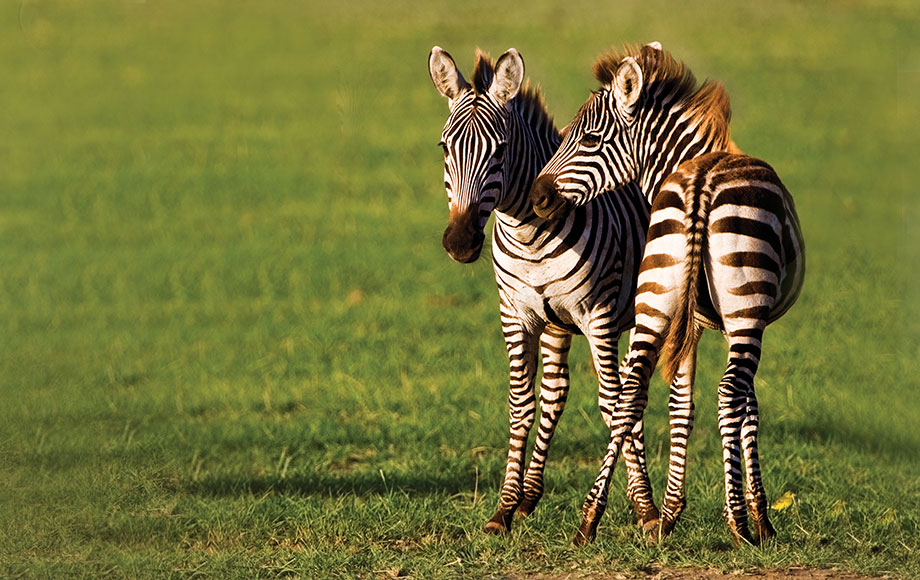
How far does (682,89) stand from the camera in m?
6.28

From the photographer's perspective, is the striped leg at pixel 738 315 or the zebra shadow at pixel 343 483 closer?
the striped leg at pixel 738 315

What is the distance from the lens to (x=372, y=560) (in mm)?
6473

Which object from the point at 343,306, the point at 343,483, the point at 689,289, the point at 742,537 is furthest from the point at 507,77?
the point at 343,306

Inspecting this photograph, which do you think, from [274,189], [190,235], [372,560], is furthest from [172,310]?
[372,560]

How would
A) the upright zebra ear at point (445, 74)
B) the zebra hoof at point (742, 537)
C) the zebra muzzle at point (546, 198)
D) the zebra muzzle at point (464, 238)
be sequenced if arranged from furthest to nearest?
the upright zebra ear at point (445, 74) → the zebra hoof at point (742, 537) → the zebra muzzle at point (546, 198) → the zebra muzzle at point (464, 238)

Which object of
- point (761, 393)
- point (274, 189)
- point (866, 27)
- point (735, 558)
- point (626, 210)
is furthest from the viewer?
point (866, 27)

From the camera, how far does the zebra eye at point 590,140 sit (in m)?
6.18

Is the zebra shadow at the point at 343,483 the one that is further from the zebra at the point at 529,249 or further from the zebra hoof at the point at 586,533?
the zebra hoof at the point at 586,533

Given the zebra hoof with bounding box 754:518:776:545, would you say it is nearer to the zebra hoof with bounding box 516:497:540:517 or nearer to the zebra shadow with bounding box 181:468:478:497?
the zebra hoof with bounding box 516:497:540:517

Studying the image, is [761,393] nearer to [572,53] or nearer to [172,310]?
[172,310]

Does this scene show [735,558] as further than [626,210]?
No

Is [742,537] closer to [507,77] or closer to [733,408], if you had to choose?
[733,408]

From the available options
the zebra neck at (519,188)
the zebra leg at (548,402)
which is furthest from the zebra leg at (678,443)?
the zebra neck at (519,188)

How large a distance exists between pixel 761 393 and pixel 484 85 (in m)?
5.08
